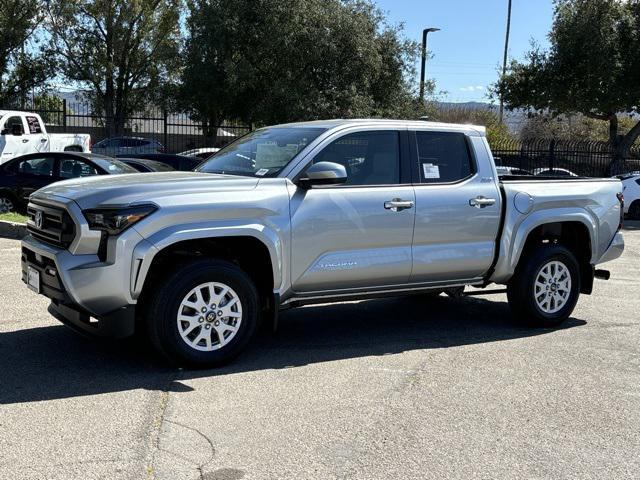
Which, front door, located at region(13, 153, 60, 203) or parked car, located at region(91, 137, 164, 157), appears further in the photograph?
parked car, located at region(91, 137, 164, 157)

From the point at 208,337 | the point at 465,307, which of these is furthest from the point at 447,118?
the point at 208,337

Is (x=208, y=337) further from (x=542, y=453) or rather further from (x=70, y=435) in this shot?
(x=542, y=453)

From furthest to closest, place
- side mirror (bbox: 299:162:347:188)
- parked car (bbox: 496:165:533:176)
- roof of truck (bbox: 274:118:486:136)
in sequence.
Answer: parked car (bbox: 496:165:533:176), roof of truck (bbox: 274:118:486:136), side mirror (bbox: 299:162:347:188)

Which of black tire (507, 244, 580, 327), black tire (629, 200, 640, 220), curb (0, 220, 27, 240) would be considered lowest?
black tire (629, 200, 640, 220)

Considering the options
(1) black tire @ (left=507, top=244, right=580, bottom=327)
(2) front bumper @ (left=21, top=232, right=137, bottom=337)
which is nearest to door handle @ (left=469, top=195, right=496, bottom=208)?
(1) black tire @ (left=507, top=244, right=580, bottom=327)

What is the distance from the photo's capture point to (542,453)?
Result: 4.39 metres

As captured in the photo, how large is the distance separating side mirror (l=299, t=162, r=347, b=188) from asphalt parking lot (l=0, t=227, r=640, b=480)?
1428mm

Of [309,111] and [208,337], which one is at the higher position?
[309,111]

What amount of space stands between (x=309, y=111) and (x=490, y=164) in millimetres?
18816

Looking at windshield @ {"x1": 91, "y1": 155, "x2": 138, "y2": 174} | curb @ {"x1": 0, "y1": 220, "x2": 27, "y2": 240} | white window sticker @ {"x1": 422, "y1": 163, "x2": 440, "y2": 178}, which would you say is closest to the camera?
white window sticker @ {"x1": 422, "y1": 163, "x2": 440, "y2": 178}

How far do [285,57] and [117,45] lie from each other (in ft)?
34.4

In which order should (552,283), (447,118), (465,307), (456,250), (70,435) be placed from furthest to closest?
1. (447,118)
2. (465,307)
3. (552,283)
4. (456,250)
5. (70,435)

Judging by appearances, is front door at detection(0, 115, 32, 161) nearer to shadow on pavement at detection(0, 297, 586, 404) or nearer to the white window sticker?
shadow on pavement at detection(0, 297, 586, 404)

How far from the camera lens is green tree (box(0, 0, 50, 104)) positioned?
31.7 meters
